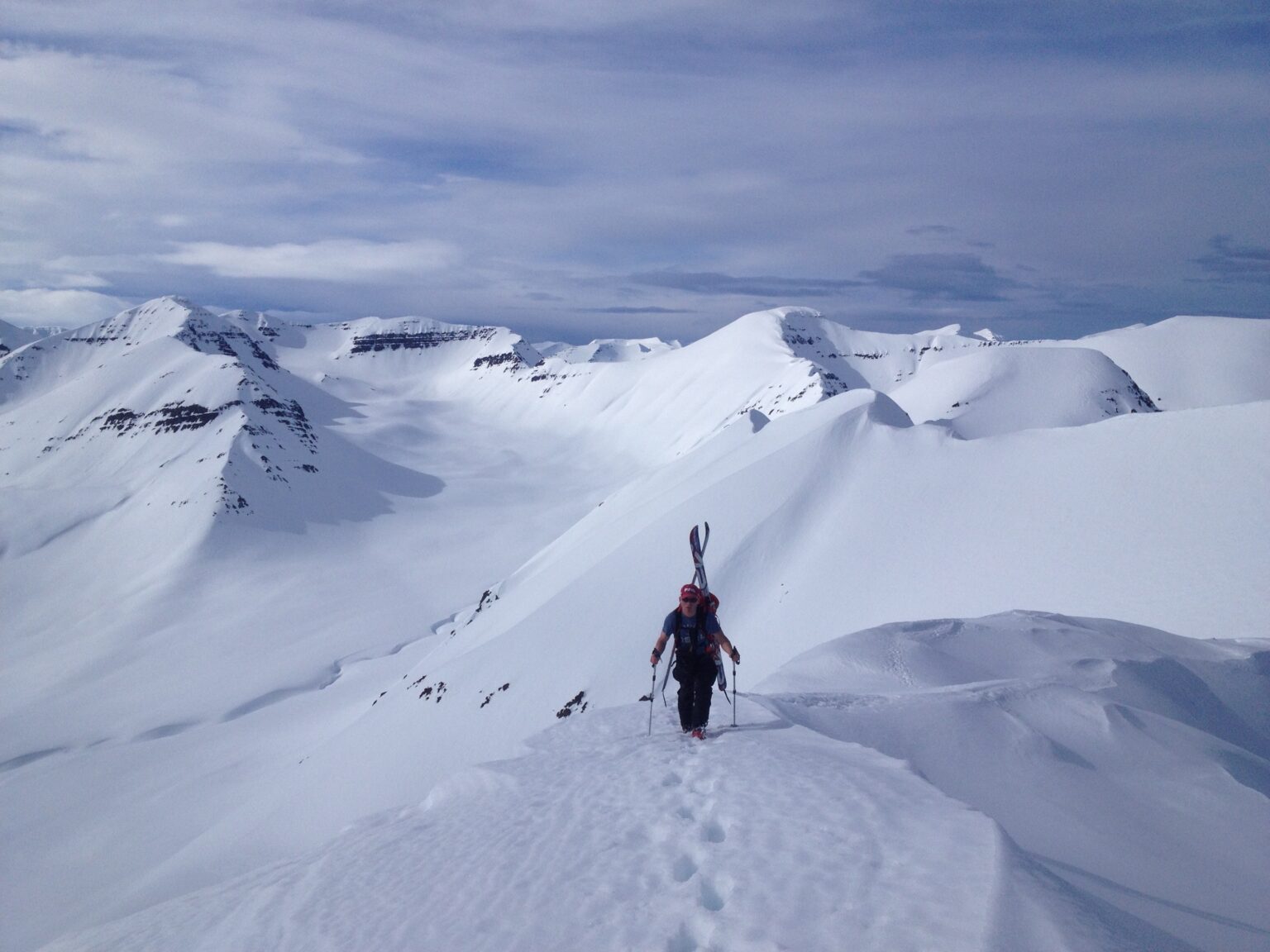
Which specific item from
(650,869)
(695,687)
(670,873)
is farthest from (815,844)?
(695,687)

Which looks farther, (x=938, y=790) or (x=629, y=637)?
(x=629, y=637)

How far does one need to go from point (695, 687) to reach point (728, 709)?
4.52 feet

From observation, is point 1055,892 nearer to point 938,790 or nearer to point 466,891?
point 938,790

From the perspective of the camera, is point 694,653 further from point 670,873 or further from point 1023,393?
point 1023,393

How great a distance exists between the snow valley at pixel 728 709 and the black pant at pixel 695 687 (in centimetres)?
49

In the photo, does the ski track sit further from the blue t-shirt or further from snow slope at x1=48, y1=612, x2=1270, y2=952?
the blue t-shirt

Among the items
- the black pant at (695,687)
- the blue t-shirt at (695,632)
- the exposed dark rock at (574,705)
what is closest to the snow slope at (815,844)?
the black pant at (695,687)

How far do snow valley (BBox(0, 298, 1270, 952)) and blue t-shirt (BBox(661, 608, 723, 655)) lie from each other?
1.12m

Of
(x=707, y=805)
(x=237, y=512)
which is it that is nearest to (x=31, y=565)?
(x=237, y=512)

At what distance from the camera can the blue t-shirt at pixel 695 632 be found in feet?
27.9

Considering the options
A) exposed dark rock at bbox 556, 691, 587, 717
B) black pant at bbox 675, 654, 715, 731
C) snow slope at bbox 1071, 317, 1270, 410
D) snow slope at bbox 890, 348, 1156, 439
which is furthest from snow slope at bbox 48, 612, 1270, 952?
snow slope at bbox 1071, 317, 1270, 410

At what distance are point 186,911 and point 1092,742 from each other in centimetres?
1049

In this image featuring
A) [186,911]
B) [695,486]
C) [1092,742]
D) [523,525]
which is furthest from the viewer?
[523,525]

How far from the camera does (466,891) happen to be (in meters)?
5.83
